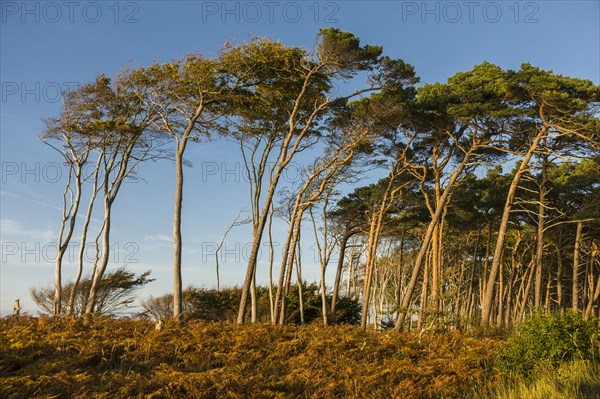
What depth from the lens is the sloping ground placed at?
8000mm

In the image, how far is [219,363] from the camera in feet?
33.8

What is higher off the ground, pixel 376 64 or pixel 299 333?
pixel 376 64

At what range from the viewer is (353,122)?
22.2 metres

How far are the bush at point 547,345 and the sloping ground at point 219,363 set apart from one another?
0.54 meters

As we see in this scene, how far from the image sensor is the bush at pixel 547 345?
1105 cm

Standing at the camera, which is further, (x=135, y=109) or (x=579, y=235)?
(x=579, y=235)

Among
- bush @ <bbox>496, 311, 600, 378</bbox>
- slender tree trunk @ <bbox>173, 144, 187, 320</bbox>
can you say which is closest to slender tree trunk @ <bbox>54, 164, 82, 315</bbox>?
slender tree trunk @ <bbox>173, 144, 187, 320</bbox>

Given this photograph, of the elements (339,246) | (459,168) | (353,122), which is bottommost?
(339,246)

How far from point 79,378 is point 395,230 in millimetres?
25964

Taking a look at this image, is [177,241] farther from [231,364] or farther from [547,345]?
[547,345]

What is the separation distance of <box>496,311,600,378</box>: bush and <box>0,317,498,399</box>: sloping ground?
537 millimetres

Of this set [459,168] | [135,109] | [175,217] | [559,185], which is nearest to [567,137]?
A: [459,168]

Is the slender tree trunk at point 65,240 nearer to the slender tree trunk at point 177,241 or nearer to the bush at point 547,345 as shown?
the slender tree trunk at point 177,241

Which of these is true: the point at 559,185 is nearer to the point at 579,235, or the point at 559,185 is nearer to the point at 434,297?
the point at 579,235
